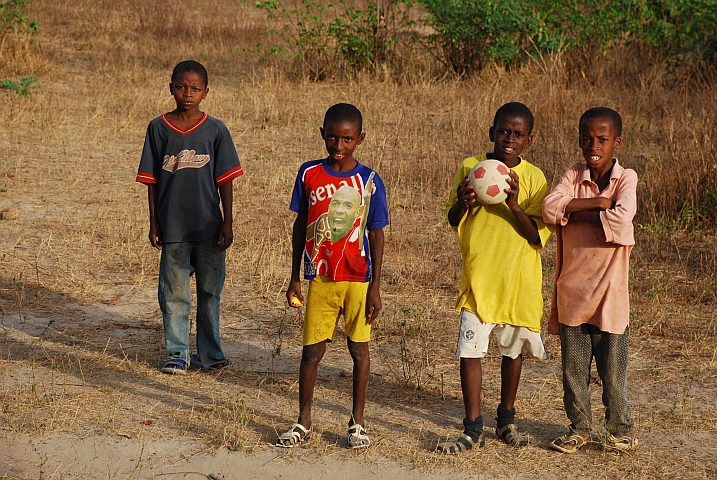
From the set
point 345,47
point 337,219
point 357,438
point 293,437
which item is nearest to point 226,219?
point 337,219

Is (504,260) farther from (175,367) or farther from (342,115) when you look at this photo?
(175,367)

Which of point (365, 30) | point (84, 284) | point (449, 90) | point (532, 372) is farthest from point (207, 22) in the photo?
point (532, 372)

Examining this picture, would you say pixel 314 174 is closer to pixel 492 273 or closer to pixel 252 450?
pixel 492 273

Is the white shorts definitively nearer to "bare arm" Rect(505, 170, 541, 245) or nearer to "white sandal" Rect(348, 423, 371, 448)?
"bare arm" Rect(505, 170, 541, 245)

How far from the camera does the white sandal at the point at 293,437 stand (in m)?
3.91

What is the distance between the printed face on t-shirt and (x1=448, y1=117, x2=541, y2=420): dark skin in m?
0.41

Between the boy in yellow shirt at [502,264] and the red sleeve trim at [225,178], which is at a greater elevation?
the red sleeve trim at [225,178]

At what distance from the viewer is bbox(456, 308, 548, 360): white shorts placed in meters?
3.78

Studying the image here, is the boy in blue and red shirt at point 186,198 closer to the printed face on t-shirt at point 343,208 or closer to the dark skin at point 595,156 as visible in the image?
the printed face on t-shirt at point 343,208

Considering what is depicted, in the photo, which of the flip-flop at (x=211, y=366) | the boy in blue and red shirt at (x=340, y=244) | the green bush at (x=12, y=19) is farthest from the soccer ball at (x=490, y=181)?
the green bush at (x=12, y=19)

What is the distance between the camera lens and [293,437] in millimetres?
3910

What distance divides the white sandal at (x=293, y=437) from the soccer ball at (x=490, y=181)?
1268 millimetres

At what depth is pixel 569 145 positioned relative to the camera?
356 inches

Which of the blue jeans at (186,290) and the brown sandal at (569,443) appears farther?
the blue jeans at (186,290)
